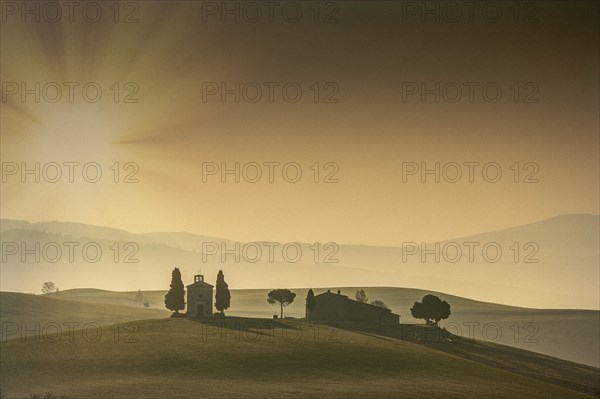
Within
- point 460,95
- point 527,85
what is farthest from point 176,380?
point 527,85

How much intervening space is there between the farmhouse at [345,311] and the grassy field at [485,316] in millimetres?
562

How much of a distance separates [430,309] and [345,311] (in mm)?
6638

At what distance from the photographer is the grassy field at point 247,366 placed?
26250 millimetres

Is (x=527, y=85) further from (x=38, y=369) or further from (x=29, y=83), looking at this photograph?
(x=38, y=369)

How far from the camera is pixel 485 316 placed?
2035 inches

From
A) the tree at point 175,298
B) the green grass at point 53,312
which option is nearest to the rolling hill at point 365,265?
the tree at point 175,298

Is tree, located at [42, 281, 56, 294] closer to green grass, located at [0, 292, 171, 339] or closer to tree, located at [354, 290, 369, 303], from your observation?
green grass, located at [0, 292, 171, 339]

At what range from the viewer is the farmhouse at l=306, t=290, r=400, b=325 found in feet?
123

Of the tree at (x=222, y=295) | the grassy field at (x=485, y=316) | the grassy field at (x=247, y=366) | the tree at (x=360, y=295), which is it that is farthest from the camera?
the tree at (x=360, y=295)

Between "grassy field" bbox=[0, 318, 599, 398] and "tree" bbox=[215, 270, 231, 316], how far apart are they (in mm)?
700

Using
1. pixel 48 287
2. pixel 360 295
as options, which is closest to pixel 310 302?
pixel 360 295

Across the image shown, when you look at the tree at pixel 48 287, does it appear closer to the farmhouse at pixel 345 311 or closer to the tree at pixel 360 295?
the farmhouse at pixel 345 311

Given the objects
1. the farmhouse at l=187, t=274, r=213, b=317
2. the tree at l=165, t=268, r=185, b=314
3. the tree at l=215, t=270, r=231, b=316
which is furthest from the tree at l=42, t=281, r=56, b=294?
the tree at l=215, t=270, r=231, b=316

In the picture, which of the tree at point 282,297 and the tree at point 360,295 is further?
the tree at point 360,295
